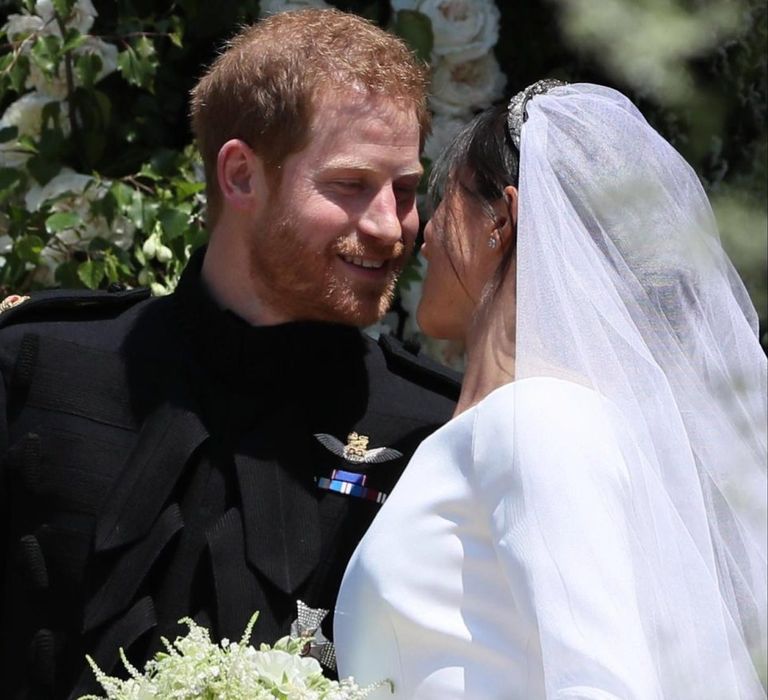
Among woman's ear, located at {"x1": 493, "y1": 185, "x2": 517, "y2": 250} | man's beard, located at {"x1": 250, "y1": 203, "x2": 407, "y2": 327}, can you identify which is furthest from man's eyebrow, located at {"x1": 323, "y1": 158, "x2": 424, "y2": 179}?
woman's ear, located at {"x1": 493, "y1": 185, "x2": 517, "y2": 250}

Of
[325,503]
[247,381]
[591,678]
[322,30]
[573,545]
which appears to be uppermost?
[322,30]

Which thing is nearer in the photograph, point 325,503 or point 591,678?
point 591,678

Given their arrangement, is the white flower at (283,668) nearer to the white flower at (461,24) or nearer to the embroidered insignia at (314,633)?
the embroidered insignia at (314,633)

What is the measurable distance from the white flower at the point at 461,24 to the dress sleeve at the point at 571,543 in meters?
1.56

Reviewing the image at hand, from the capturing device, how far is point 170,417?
6.99 feet

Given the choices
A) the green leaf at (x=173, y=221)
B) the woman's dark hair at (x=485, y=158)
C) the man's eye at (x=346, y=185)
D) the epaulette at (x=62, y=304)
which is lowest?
the green leaf at (x=173, y=221)

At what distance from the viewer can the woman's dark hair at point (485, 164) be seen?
66.2 inches

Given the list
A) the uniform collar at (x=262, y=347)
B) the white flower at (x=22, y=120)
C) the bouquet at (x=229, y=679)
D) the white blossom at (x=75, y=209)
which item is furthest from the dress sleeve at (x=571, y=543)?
the white flower at (x=22, y=120)

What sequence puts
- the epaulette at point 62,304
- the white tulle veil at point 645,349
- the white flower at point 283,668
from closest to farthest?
the white tulle veil at point 645,349, the white flower at point 283,668, the epaulette at point 62,304

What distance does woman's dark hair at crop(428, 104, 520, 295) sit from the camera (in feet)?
5.52

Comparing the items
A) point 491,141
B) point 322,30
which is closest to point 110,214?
point 322,30

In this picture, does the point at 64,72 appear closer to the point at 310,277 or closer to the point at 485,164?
the point at 310,277

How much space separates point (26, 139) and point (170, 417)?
1.12 m

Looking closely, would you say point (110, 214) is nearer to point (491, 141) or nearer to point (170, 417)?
point (170, 417)
